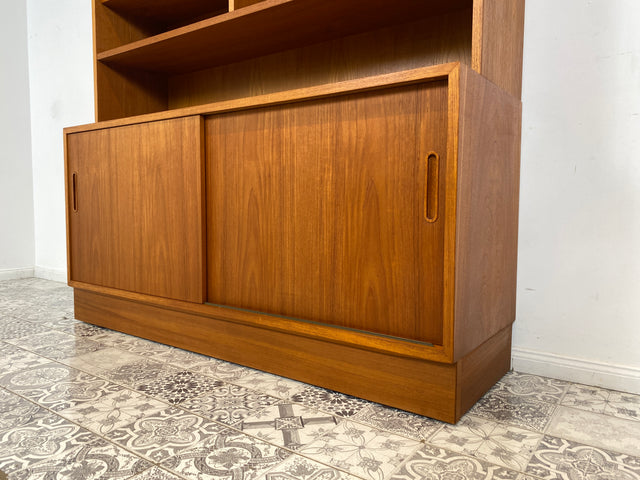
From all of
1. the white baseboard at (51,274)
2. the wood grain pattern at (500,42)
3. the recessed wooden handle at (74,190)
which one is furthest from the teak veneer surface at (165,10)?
the white baseboard at (51,274)

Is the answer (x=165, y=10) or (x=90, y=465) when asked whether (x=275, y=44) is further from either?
(x=90, y=465)

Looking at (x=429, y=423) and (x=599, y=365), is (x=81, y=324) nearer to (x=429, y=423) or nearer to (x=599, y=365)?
(x=429, y=423)

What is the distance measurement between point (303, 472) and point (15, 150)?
125 inches

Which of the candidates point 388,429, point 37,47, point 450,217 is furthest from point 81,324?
point 37,47

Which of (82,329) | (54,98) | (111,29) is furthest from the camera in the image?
(54,98)

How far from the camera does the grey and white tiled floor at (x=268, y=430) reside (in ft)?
3.01

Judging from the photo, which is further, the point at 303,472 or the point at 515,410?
the point at 515,410

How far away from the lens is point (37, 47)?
3.12 meters

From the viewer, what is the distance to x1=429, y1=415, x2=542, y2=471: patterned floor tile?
0.97 meters

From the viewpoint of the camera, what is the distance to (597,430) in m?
1.09

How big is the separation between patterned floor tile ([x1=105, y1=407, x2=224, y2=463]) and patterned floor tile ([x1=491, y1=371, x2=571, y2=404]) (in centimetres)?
79

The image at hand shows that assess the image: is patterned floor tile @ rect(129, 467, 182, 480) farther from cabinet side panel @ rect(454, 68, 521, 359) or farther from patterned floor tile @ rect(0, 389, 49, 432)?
cabinet side panel @ rect(454, 68, 521, 359)

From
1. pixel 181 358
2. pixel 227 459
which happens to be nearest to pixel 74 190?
pixel 181 358

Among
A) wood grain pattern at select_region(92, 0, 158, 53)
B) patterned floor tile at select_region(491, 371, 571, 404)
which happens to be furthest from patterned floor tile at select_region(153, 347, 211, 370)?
wood grain pattern at select_region(92, 0, 158, 53)
